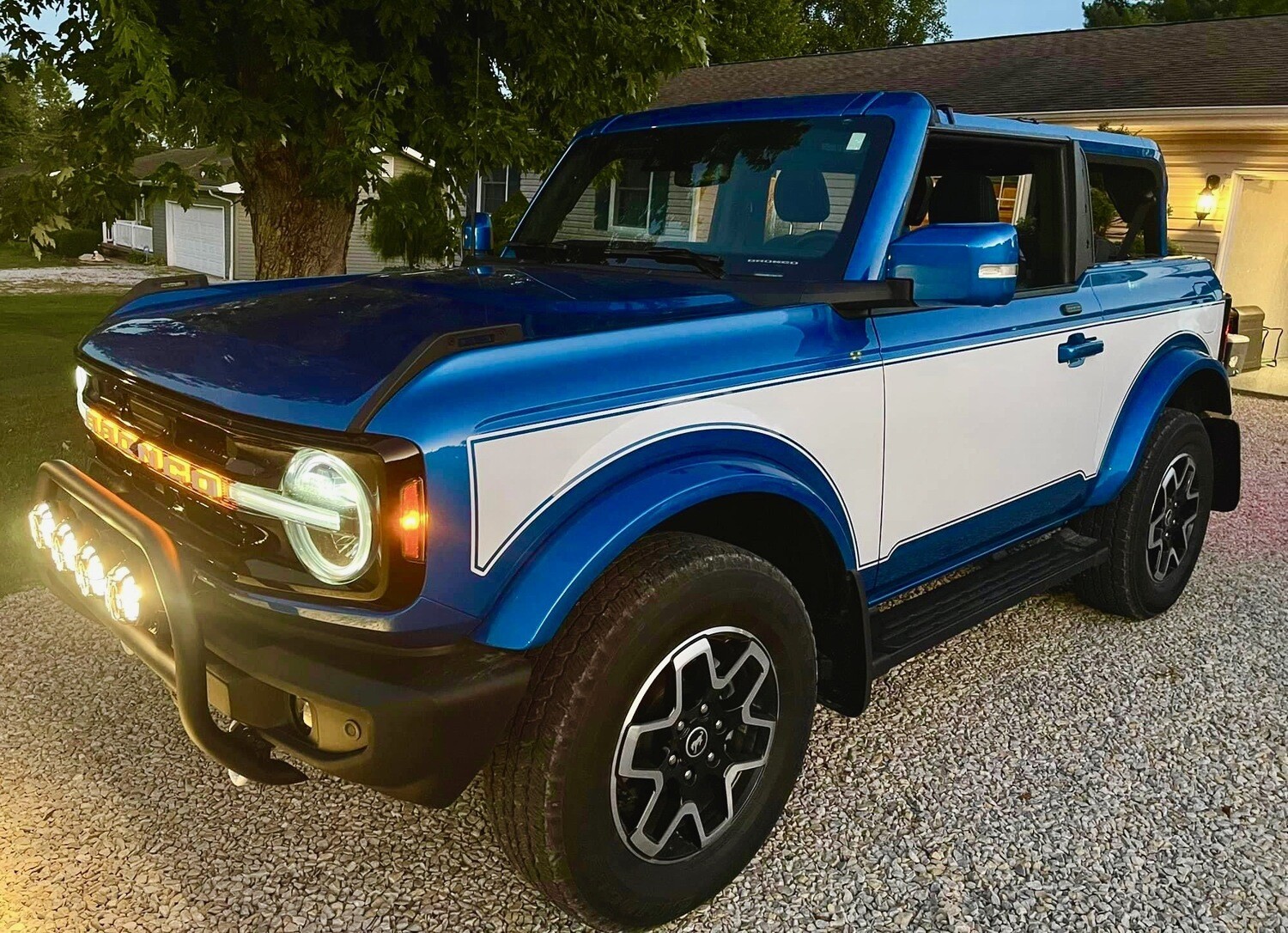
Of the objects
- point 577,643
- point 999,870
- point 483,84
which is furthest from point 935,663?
point 483,84

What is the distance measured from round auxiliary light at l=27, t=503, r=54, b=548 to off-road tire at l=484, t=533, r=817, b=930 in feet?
4.52

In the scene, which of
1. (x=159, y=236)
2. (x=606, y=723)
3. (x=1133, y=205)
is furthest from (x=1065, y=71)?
(x=159, y=236)

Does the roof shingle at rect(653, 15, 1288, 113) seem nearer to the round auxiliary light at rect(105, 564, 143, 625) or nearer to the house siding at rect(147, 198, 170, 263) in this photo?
the round auxiliary light at rect(105, 564, 143, 625)

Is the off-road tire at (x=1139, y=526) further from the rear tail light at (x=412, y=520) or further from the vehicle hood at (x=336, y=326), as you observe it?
the rear tail light at (x=412, y=520)

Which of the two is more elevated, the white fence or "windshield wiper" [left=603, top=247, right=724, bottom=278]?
the white fence

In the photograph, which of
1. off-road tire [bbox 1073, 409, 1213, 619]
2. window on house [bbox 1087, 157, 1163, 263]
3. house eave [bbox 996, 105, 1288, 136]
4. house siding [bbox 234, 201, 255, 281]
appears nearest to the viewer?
off-road tire [bbox 1073, 409, 1213, 619]

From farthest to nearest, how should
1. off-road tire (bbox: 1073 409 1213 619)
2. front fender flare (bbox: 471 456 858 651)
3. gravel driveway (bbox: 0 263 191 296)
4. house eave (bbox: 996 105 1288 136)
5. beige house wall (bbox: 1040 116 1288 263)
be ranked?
1. gravel driveway (bbox: 0 263 191 296)
2. beige house wall (bbox: 1040 116 1288 263)
3. house eave (bbox: 996 105 1288 136)
4. off-road tire (bbox: 1073 409 1213 619)
5. front fender flare (bbox: 471 456 858 651)

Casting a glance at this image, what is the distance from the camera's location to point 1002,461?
3.35 m

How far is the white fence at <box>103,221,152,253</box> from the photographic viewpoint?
33.2 meters

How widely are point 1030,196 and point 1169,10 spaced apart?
37.4 m

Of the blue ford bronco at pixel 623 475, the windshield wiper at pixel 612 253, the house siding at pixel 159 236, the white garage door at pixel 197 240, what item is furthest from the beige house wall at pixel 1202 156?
the house siding at pixel 159 236

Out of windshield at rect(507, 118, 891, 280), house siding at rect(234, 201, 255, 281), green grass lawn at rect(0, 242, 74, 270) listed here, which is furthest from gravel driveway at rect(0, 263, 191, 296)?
windshield at rect(507, 118, 891, 280)

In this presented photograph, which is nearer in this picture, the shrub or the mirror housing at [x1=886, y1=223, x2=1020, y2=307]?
the mirror housing at [x1=886, y1=223, x2=1020, y2=307]

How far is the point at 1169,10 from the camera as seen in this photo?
34281 mm
